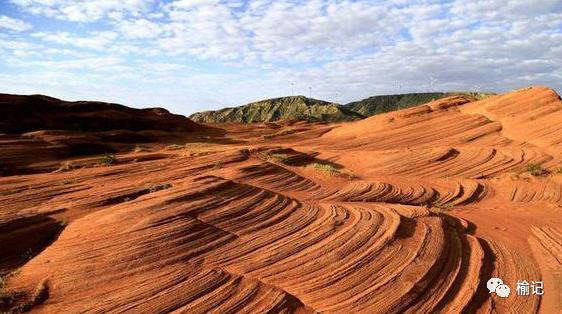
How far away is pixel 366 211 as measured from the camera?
600 inches

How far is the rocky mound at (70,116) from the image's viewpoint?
138 feet

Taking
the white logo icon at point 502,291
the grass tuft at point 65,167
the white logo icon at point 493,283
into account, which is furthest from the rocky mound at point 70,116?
the white logo icon at point 502,291

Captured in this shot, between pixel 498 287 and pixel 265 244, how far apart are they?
5566mm

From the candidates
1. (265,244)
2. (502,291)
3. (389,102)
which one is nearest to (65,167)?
(265,244)

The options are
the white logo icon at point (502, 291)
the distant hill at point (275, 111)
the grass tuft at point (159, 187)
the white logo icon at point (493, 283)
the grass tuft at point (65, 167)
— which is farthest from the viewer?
the distant hill at point (275, 111)

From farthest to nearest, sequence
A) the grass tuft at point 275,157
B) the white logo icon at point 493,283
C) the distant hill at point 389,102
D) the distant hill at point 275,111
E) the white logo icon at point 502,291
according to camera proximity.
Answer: the distant hill at point 389,102 → the distant hill at point 275,111 → the grass tuft at point 275,157 → the white logo icon at point 493,283 → the white logo icon at point 502,291

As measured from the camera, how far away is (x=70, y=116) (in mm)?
47219

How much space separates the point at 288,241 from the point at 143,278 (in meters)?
3.80

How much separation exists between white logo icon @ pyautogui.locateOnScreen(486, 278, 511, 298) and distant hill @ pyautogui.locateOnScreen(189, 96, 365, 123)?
111 m

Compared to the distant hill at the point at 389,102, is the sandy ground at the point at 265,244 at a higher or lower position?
lower

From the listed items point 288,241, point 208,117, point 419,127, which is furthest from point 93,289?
point 208,117

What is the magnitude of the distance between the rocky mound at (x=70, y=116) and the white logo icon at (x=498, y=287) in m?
38.3

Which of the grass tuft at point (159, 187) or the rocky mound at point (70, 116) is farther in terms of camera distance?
the rocky mound at point (70, 116)

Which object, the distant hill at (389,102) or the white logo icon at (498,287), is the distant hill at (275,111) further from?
the white logo icon at (498,287)
